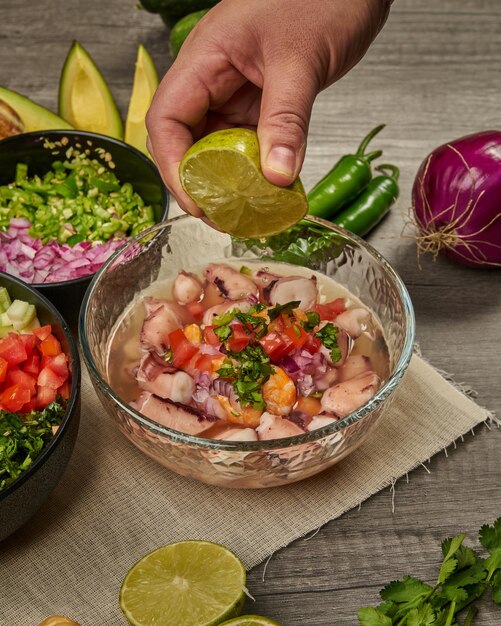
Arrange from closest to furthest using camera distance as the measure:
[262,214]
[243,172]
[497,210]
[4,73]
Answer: [243,172]
[262,214]
[497,210]
[4,73]

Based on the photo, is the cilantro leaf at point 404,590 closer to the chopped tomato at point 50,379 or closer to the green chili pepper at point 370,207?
the chopped tomato at point 50,379

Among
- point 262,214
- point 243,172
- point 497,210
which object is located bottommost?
point 497,210

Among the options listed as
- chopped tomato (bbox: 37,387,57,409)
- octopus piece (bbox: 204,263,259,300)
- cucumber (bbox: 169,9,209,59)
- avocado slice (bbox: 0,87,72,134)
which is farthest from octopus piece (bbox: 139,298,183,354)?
cucumber (bbox: 169,9,209,59)

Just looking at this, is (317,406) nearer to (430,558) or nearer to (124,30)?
(430,558)

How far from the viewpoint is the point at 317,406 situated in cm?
203

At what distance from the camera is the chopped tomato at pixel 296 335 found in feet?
6.86

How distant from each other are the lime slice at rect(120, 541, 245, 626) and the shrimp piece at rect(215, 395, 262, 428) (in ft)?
0.90

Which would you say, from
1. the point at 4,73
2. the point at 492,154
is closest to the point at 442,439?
the point at 492,154

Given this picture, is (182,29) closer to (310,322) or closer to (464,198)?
(464,198)

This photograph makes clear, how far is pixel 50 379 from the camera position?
2.05 meters

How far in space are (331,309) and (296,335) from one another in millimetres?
204

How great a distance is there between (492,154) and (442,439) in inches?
31.7

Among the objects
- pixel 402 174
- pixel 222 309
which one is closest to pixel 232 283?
Answer: pixel 222 309

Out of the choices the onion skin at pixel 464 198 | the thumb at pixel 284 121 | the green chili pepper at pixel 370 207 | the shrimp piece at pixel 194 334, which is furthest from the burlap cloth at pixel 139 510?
the thumb at pixel 284 121
